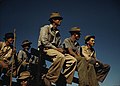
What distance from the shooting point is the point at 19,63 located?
23.5 ft

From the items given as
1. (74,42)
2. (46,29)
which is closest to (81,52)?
(74,42)

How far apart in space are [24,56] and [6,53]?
1.09 meters

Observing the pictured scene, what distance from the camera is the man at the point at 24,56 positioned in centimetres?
722

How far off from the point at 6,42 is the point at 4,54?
1.23ft

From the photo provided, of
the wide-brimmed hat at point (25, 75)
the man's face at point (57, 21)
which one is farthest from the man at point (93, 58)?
the wide-brimmed hat at point (25, 75)

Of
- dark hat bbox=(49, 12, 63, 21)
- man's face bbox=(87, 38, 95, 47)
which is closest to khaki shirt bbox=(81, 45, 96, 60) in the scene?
man's face bbox=(87, 38, 95, 47)

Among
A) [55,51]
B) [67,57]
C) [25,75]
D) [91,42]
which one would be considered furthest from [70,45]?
[25,75]

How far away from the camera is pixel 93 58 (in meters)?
7.51

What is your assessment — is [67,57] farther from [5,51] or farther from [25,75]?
[5,51]

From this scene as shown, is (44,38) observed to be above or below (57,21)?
below

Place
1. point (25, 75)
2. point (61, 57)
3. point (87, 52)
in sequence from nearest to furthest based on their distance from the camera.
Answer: point (61, 57) < point (25, 75) < point (87, 52)

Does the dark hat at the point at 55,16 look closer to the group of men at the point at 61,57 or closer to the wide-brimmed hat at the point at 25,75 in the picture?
the group of men at the point at 61,57

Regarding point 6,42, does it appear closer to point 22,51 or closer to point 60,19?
point 22,51

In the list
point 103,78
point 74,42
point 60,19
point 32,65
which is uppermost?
point 60,19
